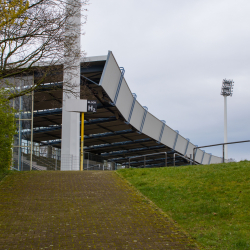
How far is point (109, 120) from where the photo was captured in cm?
3123

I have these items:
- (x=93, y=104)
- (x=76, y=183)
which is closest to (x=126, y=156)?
(x=93, y=104)

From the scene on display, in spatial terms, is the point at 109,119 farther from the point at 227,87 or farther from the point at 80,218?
the point at 227,87

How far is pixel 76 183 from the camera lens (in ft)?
43.0

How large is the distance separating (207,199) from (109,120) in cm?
2173

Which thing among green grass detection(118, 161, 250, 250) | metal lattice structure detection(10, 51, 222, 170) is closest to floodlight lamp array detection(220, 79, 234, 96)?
metal lattice structure detection(10, 51, 222, 170)

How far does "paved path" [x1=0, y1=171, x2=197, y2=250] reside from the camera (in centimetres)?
729

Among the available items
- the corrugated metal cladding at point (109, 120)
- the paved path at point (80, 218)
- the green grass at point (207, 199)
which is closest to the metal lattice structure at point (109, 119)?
the corrugated metal cladding at point (109, 120)

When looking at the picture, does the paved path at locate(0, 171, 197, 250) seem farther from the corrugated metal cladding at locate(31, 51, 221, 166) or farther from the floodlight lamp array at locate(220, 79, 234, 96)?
the floodlight lamp array at locate(220, 79, 234, 96)

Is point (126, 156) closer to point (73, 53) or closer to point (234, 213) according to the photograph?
point (73, 53)

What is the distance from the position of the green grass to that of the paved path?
457 millimetres

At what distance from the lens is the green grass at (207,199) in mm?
7580

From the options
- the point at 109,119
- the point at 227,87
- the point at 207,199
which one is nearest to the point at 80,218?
the point at 207,199

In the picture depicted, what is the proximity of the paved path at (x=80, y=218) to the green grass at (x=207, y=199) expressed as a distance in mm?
457

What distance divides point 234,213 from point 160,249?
271cm
